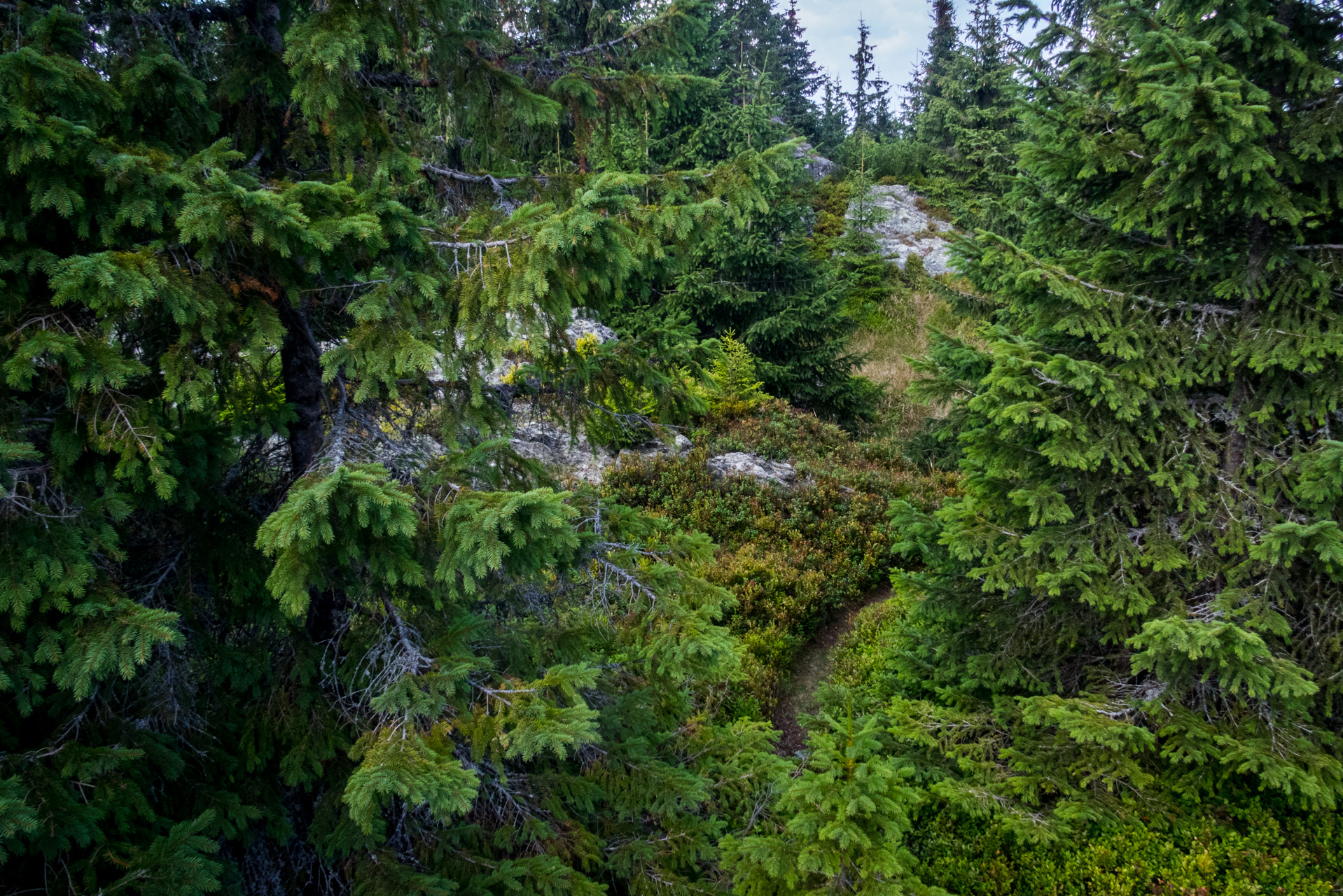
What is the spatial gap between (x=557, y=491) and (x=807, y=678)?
6.27m

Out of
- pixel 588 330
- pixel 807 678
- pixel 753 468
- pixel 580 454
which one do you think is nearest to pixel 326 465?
pixel 807 678

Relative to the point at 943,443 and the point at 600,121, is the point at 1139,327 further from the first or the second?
the point at 943,443

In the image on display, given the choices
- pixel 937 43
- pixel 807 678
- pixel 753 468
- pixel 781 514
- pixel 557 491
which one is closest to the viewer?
pixel 557 491

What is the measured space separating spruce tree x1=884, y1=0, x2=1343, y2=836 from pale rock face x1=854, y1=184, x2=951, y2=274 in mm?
20529

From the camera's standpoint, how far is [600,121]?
4672 mm

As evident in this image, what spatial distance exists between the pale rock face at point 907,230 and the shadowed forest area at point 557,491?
806 inches

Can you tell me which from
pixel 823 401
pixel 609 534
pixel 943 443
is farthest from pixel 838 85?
pixel 609 534

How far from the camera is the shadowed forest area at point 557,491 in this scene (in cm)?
270

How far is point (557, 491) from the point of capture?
3.66 meters

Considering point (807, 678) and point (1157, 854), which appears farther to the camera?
point (807, 678)

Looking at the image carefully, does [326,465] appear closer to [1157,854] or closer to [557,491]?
[557,491]

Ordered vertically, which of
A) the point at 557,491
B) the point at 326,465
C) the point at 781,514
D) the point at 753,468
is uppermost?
the point at 326,465

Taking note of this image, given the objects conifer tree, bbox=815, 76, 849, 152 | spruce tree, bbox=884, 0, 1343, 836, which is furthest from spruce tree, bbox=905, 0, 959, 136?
spruce tree, bbox=884, 0, 1343, 836

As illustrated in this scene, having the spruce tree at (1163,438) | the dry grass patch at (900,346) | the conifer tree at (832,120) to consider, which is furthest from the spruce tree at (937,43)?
the spruce tree at (1163,438)
